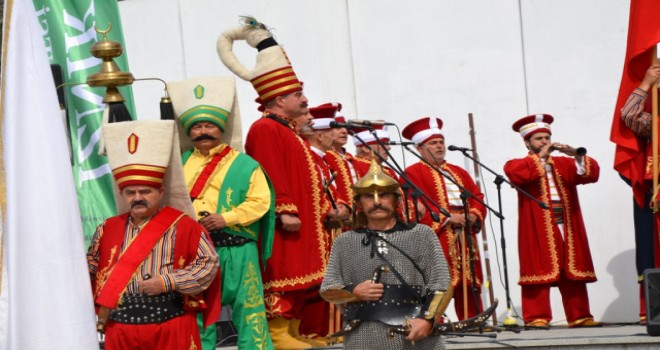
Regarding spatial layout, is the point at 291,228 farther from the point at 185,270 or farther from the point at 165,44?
the point at 165,44

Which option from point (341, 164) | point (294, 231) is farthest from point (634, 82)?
point (294, 231)

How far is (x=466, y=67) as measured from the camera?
42.1ft

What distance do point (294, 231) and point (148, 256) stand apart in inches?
85.9

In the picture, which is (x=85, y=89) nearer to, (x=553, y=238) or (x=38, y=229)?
(x=38, y=229)

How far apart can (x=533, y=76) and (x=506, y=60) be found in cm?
30

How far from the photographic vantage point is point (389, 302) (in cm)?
693

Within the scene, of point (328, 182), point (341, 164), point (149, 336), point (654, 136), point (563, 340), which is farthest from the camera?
point (341, 164)

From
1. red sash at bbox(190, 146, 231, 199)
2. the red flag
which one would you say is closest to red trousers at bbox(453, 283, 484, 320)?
the red flag

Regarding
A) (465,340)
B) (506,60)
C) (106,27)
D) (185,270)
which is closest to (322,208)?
(465,340)

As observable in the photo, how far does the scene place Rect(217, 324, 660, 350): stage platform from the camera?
8.57 metres

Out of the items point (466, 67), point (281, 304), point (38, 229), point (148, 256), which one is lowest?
point (281, 304)

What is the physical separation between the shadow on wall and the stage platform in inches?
108

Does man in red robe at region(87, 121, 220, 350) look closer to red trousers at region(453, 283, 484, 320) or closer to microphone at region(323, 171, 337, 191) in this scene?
microphone at region(323, 171, 337, 191)

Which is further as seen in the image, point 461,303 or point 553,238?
point 461,303
